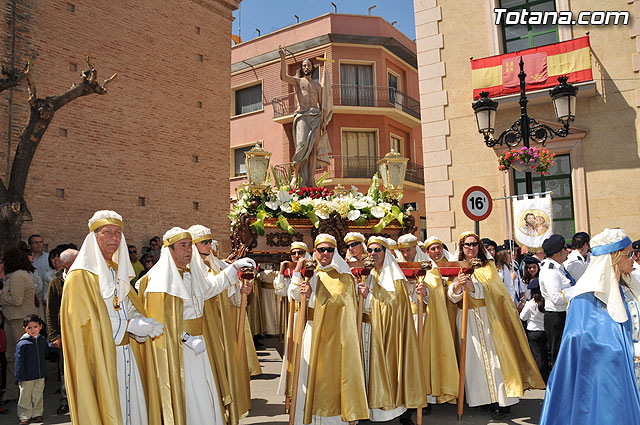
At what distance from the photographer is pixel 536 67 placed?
39.1 ft

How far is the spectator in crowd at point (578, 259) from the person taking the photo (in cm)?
626

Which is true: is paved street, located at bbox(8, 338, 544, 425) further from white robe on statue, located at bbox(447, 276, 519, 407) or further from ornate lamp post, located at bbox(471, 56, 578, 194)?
ornate lamp post, located at bbox(471, 56, 578, 194)

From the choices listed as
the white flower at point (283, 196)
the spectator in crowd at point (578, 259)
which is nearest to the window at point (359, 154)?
the white flower at point (283, 196)

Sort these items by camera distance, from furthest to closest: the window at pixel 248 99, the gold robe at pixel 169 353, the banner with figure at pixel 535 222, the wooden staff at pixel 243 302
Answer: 1. the window at pixel 248 99
2. the banner with figure at pixel 535 222
3. the wooden staff at pixel 243 302
4. the gold robe at pixel 169 353

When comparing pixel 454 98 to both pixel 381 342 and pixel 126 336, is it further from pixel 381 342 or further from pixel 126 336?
pixel 126 336

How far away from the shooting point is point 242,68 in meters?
25.4

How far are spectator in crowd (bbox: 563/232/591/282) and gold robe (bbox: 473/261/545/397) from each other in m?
1.11

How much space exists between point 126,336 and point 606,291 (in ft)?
11.5

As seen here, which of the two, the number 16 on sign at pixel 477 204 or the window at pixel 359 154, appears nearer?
the number 16 on sign at pixel 477 204

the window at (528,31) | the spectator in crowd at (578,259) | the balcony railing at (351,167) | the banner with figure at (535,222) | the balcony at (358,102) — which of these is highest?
the balcony at (358,102)

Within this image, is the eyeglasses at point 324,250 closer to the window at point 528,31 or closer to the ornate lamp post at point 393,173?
the ornate lamp post at point 393,173

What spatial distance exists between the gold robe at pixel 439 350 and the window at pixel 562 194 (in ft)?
25.2

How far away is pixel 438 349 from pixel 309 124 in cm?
518

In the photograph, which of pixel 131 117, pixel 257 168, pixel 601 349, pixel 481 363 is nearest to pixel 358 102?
pixel 131 117
